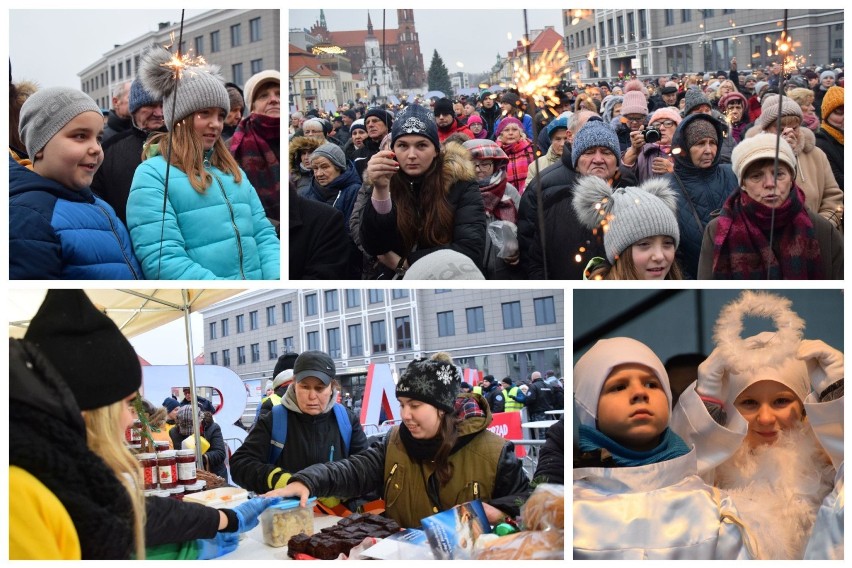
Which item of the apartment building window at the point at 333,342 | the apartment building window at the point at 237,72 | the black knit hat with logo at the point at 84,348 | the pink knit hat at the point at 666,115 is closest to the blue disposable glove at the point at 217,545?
the black knit hat with logo at the point at 84,348

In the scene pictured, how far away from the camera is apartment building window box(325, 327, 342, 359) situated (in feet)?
8.89

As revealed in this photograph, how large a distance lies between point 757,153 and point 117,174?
180 centimetres

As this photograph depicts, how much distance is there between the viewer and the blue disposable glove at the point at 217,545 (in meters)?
2.65

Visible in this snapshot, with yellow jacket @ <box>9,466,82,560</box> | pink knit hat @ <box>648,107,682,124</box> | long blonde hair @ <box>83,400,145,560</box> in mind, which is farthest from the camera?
pink knit hat @ <box>648,107,682,124</box>

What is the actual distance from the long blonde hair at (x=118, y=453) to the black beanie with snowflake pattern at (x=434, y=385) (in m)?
0.74

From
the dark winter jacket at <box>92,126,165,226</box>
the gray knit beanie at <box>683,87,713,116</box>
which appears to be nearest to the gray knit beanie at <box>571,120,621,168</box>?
the gray knit beanie at <box>683,87,713,116</box>

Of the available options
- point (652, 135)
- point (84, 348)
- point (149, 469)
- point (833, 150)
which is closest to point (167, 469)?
point (149, 469)

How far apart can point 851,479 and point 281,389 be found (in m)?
1.63

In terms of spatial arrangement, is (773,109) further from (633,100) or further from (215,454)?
(215,454)

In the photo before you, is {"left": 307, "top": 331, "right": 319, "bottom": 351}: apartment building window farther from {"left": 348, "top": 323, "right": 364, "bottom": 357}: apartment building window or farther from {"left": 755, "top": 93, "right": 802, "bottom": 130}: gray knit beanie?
{"left": 755, "top": 93, "right": 802, "bottom": 130}: gray knit beanie

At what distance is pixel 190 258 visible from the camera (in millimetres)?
2688

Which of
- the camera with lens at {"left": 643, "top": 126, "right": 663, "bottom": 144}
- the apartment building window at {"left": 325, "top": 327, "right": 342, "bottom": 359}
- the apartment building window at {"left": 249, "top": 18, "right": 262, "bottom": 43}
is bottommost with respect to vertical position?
the apartment building window at {"left": 325, "top": 327, "right": 342, "bottom": 359}

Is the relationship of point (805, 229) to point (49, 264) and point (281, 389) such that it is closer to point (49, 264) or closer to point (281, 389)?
point (281, 389)
